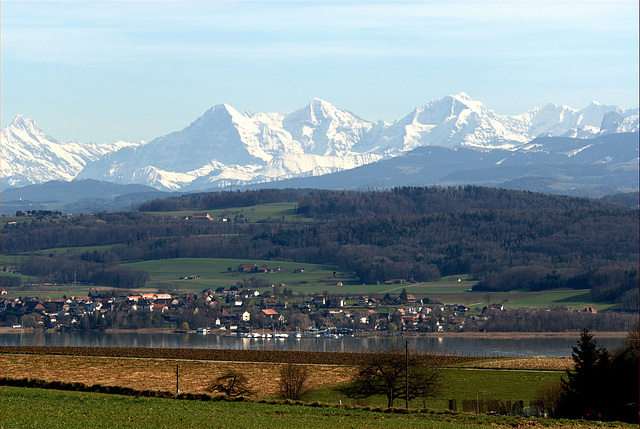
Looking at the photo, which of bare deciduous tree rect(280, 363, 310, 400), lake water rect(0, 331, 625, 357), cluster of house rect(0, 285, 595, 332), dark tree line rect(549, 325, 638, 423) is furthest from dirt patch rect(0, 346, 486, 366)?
cluster of house rect(0, 285, 595, 332)

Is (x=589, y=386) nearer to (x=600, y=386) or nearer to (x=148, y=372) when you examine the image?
(x=600, y=386)

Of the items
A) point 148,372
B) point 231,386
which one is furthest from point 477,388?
point 148,372

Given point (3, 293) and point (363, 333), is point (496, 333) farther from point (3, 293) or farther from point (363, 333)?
point (3, 293)

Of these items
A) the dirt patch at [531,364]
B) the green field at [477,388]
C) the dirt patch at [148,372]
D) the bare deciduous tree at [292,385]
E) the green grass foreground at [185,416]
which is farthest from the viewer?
the dirt patch at [531,364]

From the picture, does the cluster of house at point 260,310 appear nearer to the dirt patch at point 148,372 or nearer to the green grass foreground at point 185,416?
the dirt patch at point 148,372

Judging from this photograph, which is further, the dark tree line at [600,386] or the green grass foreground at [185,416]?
the dark tree line at [600,386]

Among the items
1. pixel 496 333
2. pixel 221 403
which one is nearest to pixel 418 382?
pixel 221 403

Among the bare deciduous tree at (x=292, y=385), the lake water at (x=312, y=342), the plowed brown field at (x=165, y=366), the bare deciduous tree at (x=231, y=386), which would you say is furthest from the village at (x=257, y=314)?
the bare deciduous tree at (x=292, y=385)
